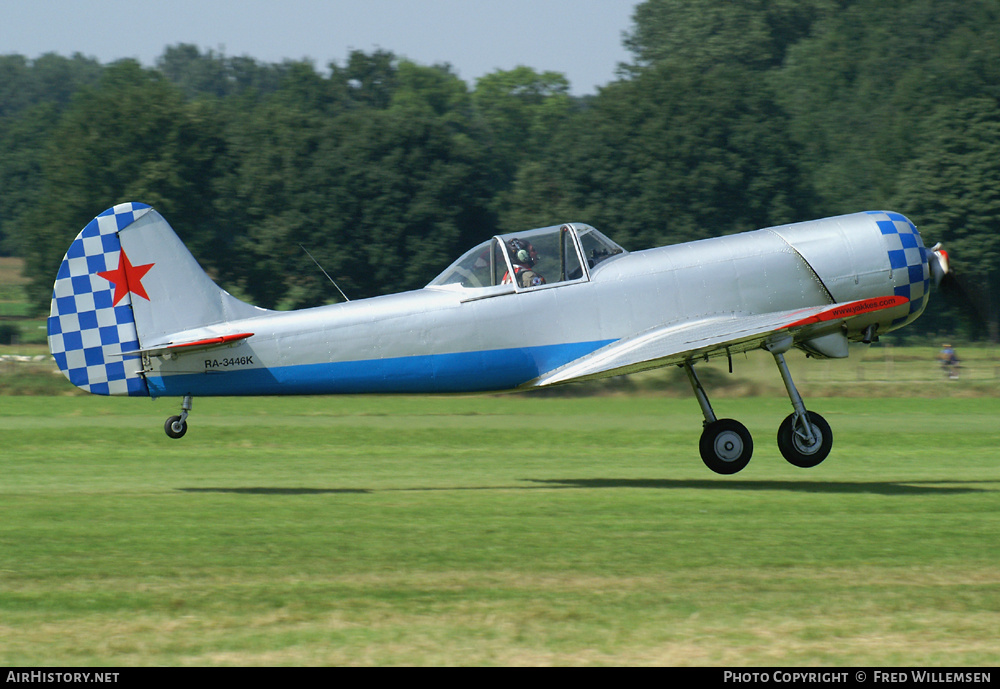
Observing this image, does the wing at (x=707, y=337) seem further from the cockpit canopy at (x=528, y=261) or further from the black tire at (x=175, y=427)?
the black tire at (x=175, y=427)

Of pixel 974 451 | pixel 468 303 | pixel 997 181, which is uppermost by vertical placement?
pixel 997 181

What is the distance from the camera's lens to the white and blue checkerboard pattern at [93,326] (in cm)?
1067

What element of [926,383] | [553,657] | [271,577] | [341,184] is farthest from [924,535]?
[341,184]

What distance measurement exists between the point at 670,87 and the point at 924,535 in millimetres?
49139

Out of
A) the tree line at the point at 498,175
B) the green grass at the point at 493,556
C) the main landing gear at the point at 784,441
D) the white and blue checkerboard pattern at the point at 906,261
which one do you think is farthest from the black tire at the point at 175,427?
the tree line at the point at 498,175

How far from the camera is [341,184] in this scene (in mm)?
51781

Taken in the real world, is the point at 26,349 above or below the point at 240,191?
below

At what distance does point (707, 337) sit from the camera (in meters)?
10.6

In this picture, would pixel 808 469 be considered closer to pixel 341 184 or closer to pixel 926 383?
pixel 926 383

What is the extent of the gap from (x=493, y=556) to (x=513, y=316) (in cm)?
374

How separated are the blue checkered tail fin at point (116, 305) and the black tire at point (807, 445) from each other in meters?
5.49
